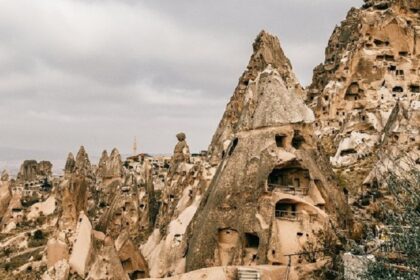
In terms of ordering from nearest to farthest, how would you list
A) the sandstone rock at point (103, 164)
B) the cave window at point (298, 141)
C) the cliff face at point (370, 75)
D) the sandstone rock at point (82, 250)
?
the cave window at point (298, 141)
the sandstone rock at point (82, 250)
the cliff face at point (370, 75)
the sandstone rock at point (103, 164)

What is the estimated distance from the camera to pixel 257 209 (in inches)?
769

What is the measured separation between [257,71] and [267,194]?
15836 millimetres

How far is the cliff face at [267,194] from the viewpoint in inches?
760

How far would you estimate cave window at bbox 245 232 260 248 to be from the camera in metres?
19.5

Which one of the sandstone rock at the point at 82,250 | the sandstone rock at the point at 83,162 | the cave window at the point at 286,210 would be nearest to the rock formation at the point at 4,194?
the sandstone rock at the point at 83,162

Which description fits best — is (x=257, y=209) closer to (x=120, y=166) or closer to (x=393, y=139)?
(x=393, y=139)

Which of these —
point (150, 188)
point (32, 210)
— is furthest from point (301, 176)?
point (32, 210)

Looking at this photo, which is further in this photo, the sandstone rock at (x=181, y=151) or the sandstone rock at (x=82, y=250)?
the sandstone rock at (x=181, y=151)

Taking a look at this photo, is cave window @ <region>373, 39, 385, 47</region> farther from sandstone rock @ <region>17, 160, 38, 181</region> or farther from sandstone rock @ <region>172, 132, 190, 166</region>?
sandstone rock @ <region>17, 160, 38, 181</region>

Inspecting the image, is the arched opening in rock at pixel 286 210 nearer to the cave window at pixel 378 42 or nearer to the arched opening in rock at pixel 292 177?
the arched opening in rock at pixel 292 177

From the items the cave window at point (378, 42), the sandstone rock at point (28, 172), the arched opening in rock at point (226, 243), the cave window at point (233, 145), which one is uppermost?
the cave window at point (378, 42)

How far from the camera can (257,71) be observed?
3453 centimetres

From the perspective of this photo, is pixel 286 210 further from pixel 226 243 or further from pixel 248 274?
pixel 248 274

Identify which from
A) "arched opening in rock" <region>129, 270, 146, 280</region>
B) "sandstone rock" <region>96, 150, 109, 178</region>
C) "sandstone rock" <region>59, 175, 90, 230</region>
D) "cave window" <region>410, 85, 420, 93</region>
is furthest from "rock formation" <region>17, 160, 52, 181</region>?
"arched opening in rock" <region>129, 270, 146, 280</region>
